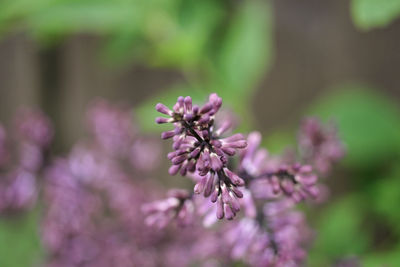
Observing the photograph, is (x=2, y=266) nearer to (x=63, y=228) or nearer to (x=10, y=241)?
(x=10, y=241)

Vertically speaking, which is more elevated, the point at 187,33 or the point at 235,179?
the point at 187,33

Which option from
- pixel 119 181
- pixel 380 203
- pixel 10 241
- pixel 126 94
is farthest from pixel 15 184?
pixel 126 94

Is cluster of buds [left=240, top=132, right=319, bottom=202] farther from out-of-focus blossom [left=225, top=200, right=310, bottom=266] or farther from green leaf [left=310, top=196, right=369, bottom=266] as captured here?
green leaf [left=310, top=196, right=369, bottom=266]

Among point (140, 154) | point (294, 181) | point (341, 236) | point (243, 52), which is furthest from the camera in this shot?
point (243, 52)

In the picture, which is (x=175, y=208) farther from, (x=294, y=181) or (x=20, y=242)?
(x=20, y=242)

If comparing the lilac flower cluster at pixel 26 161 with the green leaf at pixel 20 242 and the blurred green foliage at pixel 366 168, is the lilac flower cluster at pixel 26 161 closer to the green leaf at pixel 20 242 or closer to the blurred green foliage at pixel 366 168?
the green leaf at pixel 20 242

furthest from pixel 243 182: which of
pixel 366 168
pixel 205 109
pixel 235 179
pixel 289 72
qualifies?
pixel 289 72
